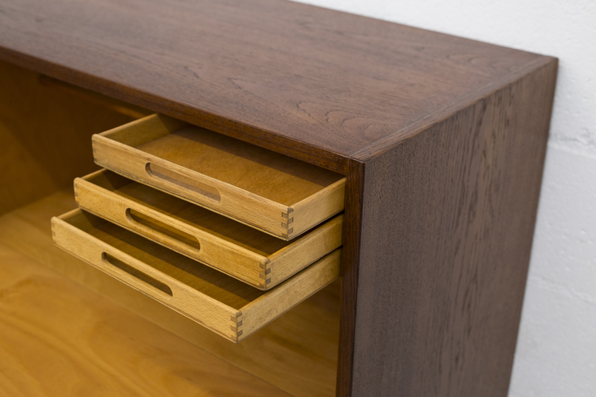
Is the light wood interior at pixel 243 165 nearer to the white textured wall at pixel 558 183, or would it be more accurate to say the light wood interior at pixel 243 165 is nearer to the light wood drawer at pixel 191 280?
the light wood drawer at pixel 191 280

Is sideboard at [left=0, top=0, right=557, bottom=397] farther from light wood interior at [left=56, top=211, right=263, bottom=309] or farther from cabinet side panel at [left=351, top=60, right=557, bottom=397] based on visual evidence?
light wood interior at [left=56, top=211, right=263, bottom=309]

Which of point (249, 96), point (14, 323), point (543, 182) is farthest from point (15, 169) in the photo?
point (543, 182)

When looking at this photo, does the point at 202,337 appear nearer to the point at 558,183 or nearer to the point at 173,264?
the point at 173,264

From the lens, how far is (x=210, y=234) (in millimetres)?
674

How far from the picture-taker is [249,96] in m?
0.77

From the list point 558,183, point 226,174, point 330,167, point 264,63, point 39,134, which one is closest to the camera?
point 330,167

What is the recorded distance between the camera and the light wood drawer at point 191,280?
25.7 inches

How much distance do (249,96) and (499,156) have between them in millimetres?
339

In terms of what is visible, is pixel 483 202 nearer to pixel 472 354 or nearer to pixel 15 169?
pixel 472 354

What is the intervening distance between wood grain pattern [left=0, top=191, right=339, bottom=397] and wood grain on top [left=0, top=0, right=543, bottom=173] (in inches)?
16.8

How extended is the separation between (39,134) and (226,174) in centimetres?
70

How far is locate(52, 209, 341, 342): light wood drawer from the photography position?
0.65m

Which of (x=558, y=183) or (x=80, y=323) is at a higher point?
(x=558, y=183)

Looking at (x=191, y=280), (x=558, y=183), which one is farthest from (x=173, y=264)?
(x=558, y=183)
